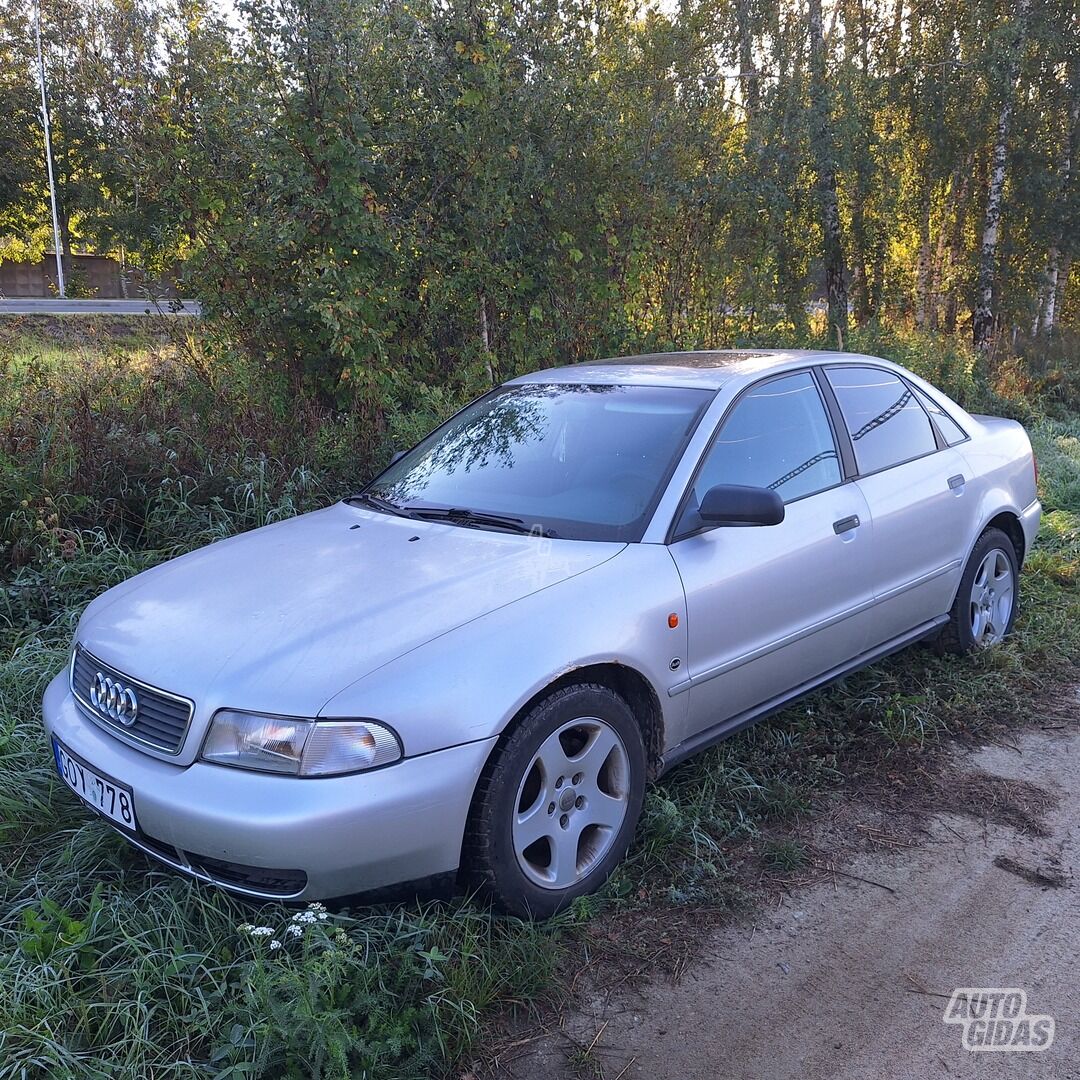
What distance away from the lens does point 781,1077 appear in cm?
236

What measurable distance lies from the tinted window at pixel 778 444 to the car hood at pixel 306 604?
631 millimetres

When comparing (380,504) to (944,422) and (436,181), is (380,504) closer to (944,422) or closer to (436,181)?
(944,422)

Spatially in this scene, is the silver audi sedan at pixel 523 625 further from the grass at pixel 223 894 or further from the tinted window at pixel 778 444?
the grass at pixel 223 894

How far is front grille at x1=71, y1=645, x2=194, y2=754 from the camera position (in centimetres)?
264

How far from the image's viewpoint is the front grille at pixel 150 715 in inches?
104

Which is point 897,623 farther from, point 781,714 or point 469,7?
point 469,7

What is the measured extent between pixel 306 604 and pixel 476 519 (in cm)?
78

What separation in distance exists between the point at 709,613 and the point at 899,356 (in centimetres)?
1003

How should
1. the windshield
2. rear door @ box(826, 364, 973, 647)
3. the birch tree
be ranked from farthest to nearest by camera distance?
1. the birch tree
2. rear door @ box(826, 364, 973, 647)
3. the windshield

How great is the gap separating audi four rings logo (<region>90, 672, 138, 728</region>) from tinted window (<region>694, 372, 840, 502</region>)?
6.28 feet

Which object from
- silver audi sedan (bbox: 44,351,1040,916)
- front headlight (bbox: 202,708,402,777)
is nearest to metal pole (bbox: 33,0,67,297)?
silver audi sedan (bbox: 44,351,1040,916)

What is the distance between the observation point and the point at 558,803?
113 inches

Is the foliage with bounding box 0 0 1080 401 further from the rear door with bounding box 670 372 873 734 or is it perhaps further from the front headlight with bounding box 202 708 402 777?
the front headlight with bounding box 202 708 402 777

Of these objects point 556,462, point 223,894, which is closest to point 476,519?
point 556,462
